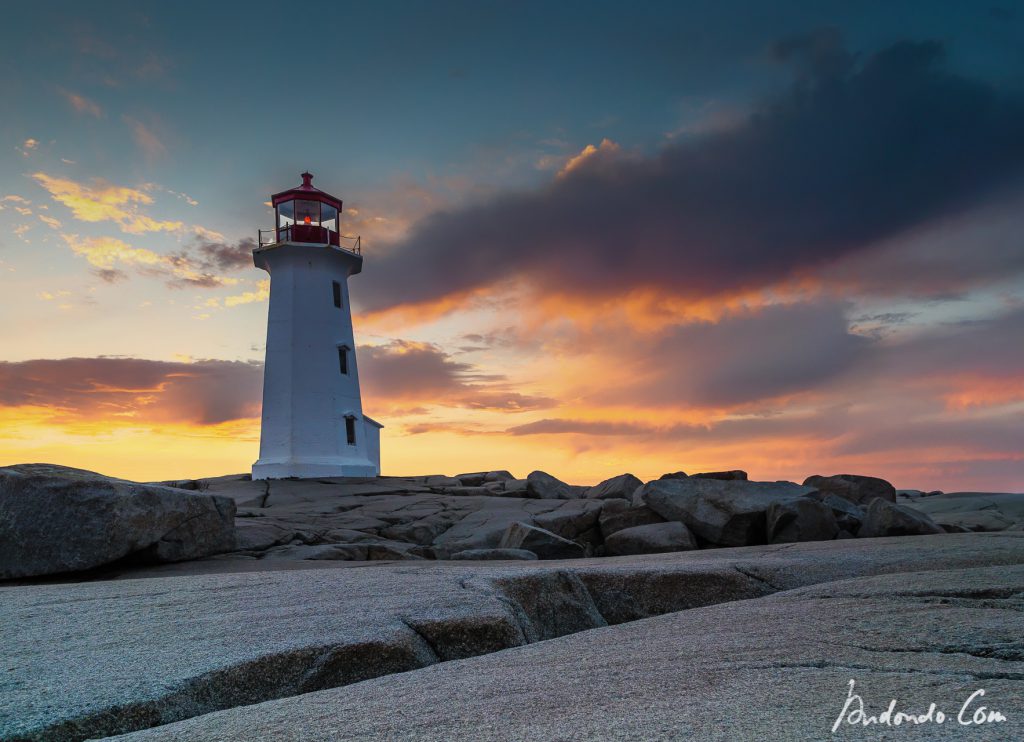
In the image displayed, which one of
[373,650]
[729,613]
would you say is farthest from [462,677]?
[729,613]

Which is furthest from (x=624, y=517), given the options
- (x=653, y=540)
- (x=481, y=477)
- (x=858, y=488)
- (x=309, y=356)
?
(x=309, y=356)

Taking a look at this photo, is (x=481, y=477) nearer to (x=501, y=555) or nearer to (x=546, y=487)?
(x=546, y=487)

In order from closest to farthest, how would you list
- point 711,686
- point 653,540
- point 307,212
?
point 711,686
point 653,540
point 307,212

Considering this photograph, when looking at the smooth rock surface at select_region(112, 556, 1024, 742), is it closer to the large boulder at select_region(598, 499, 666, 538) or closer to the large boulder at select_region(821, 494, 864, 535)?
the large boulder at select_region(821, 494, 864, 535)

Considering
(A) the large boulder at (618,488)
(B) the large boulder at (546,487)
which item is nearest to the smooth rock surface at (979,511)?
(A) the large boulder at (618,488)

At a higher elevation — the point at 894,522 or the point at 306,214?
the point at 306,214

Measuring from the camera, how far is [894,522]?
34.6 ft

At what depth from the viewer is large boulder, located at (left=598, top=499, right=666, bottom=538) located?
13.1 meters

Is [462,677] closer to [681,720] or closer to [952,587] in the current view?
[681,720]

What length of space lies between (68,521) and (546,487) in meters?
11.2

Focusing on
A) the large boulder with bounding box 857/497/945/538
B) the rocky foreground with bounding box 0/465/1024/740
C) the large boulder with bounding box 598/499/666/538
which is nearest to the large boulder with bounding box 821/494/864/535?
the large boulder with bounding box 857/497/945/538

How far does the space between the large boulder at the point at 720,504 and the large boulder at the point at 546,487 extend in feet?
17.4

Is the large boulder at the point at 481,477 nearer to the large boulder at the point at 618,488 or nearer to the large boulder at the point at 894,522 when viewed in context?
the large boulder at the point at 618,488

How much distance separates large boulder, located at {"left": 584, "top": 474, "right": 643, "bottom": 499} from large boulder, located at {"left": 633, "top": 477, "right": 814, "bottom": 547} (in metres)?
3.30
